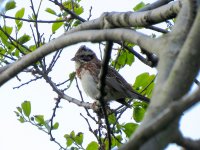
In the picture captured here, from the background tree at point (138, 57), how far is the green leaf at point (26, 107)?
10 mm

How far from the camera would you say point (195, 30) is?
6.38 feet

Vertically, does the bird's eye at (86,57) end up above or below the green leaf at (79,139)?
above

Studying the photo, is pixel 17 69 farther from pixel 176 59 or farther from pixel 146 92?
pixel 146 92

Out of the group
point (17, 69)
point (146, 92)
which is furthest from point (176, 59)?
point (146, 92)

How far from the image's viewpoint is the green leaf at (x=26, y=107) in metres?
5.94

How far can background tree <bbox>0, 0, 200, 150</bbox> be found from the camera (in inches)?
68.1

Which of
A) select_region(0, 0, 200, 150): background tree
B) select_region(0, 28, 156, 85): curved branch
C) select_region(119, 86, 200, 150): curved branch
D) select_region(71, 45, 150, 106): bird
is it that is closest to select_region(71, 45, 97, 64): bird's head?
select_region(71, 45, 150, 106): bird

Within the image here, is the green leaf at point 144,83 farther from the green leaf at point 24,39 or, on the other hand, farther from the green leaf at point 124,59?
the green leaf at point 24,39

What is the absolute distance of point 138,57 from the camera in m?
4.21

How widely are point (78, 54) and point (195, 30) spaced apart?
6.65 m

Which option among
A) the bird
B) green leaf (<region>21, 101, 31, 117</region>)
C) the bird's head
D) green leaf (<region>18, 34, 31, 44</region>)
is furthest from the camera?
the bird's head

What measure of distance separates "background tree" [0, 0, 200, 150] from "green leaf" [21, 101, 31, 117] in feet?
0.03

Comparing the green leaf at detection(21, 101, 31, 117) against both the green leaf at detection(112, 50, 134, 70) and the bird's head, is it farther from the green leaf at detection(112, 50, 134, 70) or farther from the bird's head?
the bird's head

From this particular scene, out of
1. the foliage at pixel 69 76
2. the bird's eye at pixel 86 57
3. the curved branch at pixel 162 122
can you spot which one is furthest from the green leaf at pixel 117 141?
the curved branch at pixel 162 122
